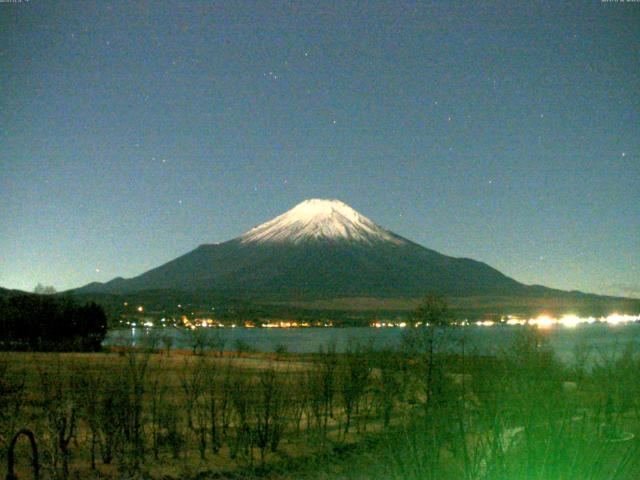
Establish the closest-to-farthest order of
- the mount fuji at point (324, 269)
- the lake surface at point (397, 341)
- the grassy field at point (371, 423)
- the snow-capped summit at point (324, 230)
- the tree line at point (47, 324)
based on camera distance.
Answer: the grassy field at point (371, 423) → the lake surface at point (397, 341) → the tree line at point (47, 324) → the mount fuji at point (324, 269) → the snow-capped summit at point (324, 230)

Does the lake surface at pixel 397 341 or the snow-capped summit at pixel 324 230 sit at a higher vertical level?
the snow-capped summit at pixel 324 230

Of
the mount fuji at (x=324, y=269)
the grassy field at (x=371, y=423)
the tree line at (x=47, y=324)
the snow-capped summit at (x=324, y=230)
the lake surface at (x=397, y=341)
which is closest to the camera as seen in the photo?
the grassy field at (x=371, y=423)

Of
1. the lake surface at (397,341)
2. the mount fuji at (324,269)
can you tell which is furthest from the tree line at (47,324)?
the mount fuji at (324,269)

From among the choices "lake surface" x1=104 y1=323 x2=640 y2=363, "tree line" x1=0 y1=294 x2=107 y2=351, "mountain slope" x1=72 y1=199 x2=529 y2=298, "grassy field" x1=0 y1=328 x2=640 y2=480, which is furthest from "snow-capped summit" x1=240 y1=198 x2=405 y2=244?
"grassy field" x1=0 y1=328 x2=640 y2=480

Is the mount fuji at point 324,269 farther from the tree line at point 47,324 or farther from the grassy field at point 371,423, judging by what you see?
the grassy field at point 371,423

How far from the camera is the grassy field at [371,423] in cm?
452

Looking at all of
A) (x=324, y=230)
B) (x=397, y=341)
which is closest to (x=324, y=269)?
(x=324, y=230)

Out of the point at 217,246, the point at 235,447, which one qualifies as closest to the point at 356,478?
the point at 235,447

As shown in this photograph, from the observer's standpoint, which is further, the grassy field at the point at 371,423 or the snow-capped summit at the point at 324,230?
the snow-capped summit at the point at 324,230

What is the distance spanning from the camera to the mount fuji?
14838 cm

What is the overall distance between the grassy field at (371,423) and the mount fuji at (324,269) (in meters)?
120

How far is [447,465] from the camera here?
572 cm

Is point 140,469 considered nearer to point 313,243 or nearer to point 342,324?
point 342,324

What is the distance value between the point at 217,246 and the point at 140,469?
18217 centimetres
